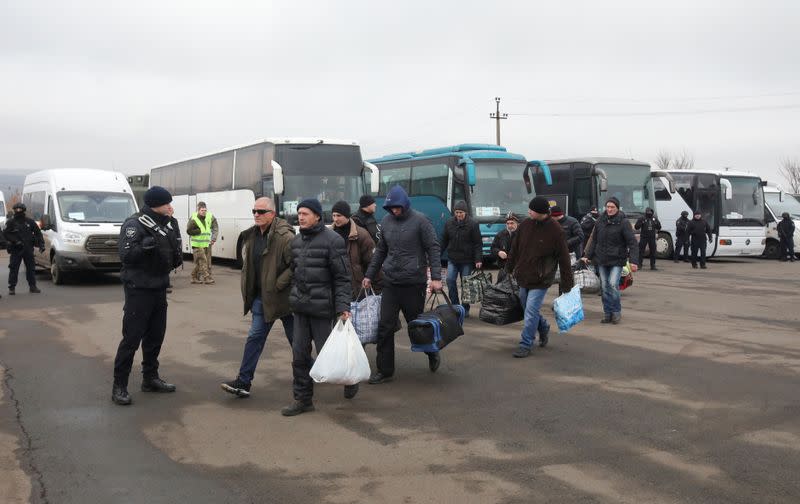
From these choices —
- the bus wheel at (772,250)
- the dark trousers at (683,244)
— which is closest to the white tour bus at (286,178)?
the dark trousers at (683,244)

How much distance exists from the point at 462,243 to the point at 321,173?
819cm

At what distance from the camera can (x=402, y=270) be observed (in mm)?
7504

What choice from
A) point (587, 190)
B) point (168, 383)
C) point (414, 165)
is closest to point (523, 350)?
point (168, 383)

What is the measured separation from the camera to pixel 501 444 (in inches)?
217

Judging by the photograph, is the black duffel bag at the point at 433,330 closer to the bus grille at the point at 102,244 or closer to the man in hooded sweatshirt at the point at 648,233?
the bus grille at the point at 102,244

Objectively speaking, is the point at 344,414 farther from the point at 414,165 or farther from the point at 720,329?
the point at 414,165

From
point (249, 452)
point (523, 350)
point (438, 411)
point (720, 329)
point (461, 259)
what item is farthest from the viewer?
point (461, 259)

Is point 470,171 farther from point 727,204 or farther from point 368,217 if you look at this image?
point 368,217

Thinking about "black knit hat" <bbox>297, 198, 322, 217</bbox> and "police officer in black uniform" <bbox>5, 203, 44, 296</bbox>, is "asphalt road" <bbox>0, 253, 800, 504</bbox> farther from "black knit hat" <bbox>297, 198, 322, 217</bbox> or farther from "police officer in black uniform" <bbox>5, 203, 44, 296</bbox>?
"police officer in black uniform" <bbox>5, 203, 44, 296</bbox>

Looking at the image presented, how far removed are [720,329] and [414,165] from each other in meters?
13.5

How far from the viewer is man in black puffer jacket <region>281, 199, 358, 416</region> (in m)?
6.43

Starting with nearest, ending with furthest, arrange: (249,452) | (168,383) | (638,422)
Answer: (249,452), (638,422), (168,383)

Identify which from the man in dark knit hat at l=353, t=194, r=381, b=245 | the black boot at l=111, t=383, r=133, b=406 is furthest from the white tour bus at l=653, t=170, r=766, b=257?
the black boot at l=111, t=383, r=133, b=406

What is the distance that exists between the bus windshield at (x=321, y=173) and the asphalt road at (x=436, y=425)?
838cm
